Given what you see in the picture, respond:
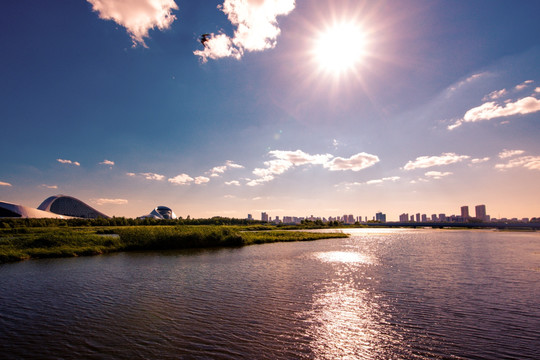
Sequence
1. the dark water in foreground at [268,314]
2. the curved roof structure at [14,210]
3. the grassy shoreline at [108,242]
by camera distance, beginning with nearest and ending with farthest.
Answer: the dark water in foreground at [268,314] < the grassy shoreline at [108,242] < the curved roof structure at [14,210]

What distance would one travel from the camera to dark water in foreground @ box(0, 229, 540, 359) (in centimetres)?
1242

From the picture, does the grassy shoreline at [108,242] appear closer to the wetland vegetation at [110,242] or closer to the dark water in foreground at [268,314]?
the wetland vegetation at [110,242]

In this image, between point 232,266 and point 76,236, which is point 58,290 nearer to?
point 232,266

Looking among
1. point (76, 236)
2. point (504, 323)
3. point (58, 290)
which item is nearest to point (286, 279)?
point (504, 323)

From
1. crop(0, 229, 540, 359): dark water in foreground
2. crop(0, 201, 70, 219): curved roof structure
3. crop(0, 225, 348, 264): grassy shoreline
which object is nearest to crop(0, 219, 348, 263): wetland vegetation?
crop(0, 225, 348, 264): grassy shoreline

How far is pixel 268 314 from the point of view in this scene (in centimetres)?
1670

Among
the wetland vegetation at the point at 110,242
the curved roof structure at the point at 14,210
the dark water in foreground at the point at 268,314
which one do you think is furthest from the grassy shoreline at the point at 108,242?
the curved roof structure at the point at 14,210

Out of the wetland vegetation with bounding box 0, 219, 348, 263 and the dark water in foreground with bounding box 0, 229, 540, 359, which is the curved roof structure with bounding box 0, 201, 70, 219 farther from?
the dark water in foreground with bounding box 0, 229, 540, 359

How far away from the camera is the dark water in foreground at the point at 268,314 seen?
489 inches

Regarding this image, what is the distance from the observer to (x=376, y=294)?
842 inches

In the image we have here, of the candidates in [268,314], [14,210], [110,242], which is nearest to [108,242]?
[110,242]

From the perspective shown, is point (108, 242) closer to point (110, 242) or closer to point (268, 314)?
point (110, 242)

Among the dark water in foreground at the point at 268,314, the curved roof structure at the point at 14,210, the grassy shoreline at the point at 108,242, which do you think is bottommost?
the dark water in foreground at the point at 268,314

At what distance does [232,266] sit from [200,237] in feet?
83.2
